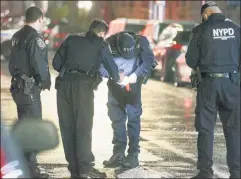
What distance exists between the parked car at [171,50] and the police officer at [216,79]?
37.2ft

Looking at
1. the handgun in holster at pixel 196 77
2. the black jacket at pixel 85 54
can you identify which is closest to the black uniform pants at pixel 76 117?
the black jacket at pixel 85 54

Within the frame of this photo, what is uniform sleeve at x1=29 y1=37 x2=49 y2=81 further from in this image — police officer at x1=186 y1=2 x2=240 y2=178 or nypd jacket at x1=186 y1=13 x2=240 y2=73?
nypd jacket at x1=186 y1=13 x2=240 y2=73

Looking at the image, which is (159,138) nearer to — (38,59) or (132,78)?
(132,78)

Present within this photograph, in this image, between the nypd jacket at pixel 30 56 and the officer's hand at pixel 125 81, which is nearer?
the nypd jacket at pixel 30 56

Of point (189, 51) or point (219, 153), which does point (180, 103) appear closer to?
point (219, 153)

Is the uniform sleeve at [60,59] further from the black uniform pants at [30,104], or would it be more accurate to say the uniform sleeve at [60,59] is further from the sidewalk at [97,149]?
the sidewalk at [97,149]

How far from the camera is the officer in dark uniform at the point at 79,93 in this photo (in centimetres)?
688

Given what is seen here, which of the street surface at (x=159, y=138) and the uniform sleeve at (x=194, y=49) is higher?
the uniform sleeve at (x=194, y=49)

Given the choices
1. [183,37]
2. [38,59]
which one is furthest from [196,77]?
[183,37]

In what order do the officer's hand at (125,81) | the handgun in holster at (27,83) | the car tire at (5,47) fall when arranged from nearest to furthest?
the handgun in holster at (27,83), the officer's hand at (125,81), the car tire at (5,47)

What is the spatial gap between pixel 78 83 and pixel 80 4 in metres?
49.7

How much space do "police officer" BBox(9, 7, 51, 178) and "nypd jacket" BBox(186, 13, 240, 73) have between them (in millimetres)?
1629

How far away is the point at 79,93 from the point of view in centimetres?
686

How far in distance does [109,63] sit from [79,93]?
18.9 inches
